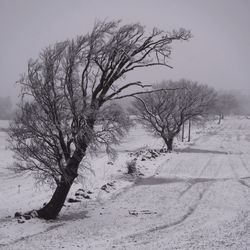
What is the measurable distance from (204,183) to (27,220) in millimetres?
13602

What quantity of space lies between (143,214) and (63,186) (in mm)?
3927

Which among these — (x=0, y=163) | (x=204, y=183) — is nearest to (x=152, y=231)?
(x=204, y=183)

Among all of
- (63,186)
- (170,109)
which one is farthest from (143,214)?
(170,109)

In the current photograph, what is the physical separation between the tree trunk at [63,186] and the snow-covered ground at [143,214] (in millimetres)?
523

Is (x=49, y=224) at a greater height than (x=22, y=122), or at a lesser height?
lesser

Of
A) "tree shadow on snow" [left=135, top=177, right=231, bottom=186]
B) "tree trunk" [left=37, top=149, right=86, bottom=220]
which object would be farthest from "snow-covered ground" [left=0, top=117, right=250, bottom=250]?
"tree trunk" [left=37, top=149, right=86, bottom=220]

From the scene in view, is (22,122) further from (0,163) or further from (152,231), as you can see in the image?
(0,163)

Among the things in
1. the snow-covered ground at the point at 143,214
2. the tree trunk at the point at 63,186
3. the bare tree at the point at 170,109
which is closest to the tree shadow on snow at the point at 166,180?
the snow-covered ground at the point at 143,214

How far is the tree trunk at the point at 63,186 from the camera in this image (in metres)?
13.8

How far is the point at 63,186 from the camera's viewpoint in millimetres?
14164

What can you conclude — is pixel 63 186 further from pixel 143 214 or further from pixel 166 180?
pixel 166 180

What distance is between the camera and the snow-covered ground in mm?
10688

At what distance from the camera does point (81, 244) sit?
412 inches

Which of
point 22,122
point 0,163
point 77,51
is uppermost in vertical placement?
point 77,51
